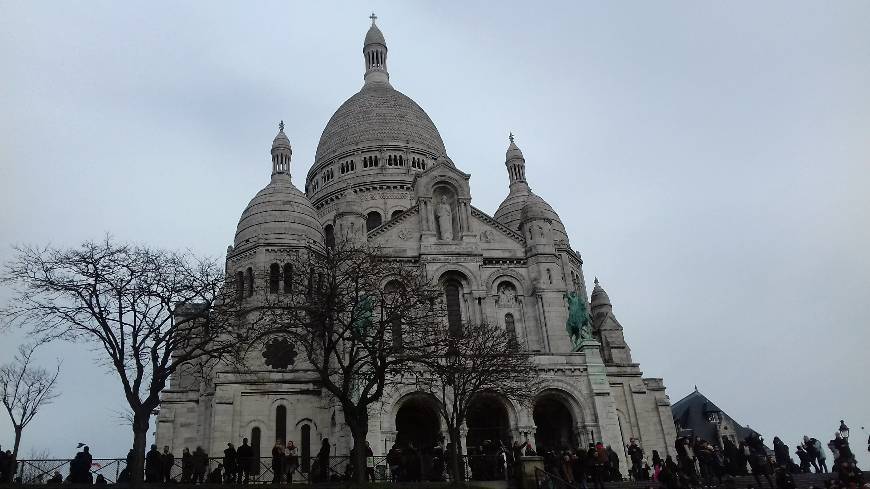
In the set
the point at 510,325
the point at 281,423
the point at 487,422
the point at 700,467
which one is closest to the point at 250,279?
the point at 281,423

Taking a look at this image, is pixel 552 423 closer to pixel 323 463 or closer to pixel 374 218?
pixel 323 463

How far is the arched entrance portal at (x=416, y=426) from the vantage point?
37562mm

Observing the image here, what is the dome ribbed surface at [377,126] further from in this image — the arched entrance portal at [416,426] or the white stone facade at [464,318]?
the arched entrance portal at [416,426]

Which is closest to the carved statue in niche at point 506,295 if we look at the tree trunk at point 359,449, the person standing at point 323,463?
the person standing at point 323,463

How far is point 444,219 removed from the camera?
44875 millimetres

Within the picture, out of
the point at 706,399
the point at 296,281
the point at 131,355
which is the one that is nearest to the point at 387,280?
the point at 296,281

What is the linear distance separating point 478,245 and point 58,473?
2434 centimetres

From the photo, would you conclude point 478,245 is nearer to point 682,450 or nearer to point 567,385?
point 567,385

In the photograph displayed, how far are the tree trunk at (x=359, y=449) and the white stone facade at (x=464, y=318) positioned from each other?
795cm

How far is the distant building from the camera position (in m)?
62.3

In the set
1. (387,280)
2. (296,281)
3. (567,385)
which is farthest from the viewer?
(387,280)

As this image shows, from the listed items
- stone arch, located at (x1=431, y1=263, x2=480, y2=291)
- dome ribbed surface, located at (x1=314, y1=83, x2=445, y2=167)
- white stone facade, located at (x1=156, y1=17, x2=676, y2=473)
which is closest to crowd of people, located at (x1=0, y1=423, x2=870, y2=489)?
white stone facade, located at (x1=156, y1=17, x2=676, y2=473)

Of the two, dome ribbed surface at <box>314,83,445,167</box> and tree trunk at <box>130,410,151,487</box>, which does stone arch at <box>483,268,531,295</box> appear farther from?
tree trunk at <box>130,410,151,487</box>

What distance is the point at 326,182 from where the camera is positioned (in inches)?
2441
